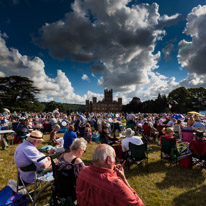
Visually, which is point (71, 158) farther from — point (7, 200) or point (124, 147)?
point (124, 147)

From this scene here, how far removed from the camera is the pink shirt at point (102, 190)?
136 centimetres

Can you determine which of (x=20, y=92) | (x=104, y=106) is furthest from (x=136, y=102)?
(x=20, y=92)

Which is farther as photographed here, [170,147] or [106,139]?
[106,139]

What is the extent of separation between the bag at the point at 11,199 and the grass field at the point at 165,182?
5.13 feet

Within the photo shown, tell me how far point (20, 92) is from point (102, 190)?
39.7 metres

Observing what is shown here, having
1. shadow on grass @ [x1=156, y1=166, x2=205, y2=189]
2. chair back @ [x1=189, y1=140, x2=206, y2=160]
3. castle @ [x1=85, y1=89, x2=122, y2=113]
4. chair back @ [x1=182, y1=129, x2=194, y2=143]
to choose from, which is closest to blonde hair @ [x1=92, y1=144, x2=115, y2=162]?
shadow on grass @ [x1=156, y1=166, x2=205, y2=189]

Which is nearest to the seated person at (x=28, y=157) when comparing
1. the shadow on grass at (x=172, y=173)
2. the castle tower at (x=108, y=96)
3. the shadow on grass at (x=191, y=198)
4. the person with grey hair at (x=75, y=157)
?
the person with grey hair at (x=75, y=157)

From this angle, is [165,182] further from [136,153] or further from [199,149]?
[199,149]

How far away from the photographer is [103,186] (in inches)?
55.2

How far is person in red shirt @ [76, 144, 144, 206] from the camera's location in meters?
1.36

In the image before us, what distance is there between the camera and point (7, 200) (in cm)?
240

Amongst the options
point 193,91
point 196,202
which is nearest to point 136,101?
point 193,91

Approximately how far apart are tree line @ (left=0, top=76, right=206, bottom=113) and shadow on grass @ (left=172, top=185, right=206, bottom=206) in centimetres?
2019

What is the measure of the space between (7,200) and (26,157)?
29.9 inches
